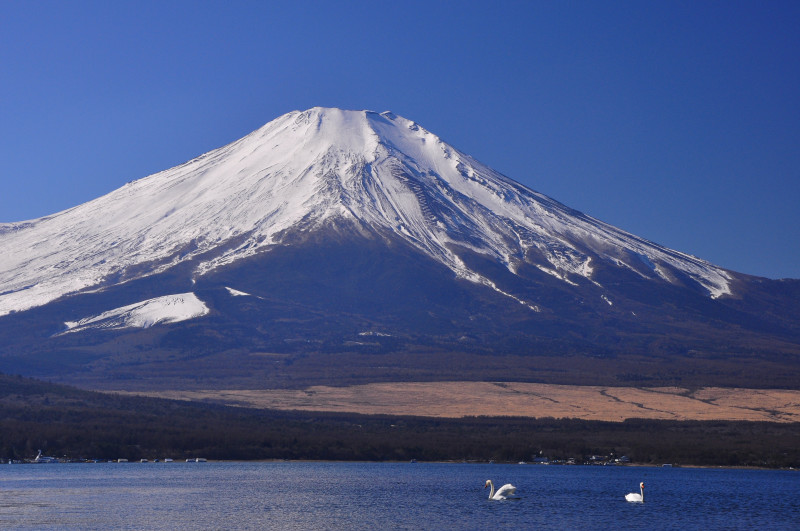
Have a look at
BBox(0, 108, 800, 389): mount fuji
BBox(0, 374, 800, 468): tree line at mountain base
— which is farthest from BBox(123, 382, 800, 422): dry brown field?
BBox(0, 374, 800, 468): tree line at mountain base

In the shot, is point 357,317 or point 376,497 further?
point 357,317

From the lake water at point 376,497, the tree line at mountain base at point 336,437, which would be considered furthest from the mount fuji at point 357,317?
the lake water at point 376,497

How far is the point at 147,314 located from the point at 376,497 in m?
119

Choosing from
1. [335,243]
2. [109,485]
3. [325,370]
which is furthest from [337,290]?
[109,485]

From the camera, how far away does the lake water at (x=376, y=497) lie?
1818 inches

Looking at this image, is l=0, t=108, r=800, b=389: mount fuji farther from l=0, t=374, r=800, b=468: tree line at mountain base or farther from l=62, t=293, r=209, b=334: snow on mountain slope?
l=0, t=374, r=800, b=468: tree line at mountain base

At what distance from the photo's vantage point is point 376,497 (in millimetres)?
54719

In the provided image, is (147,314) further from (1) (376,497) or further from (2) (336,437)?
(1) (376,497)

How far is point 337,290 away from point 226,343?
30.0 m

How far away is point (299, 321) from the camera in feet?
558

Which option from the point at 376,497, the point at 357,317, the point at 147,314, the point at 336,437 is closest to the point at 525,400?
the point at 336,437

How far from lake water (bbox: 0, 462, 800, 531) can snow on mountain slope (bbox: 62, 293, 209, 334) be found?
90960mm

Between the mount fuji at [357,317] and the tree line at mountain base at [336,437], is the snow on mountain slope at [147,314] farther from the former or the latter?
the tree line at mountain base at [336,437]

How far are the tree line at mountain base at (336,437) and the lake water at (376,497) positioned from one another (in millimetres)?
2651
